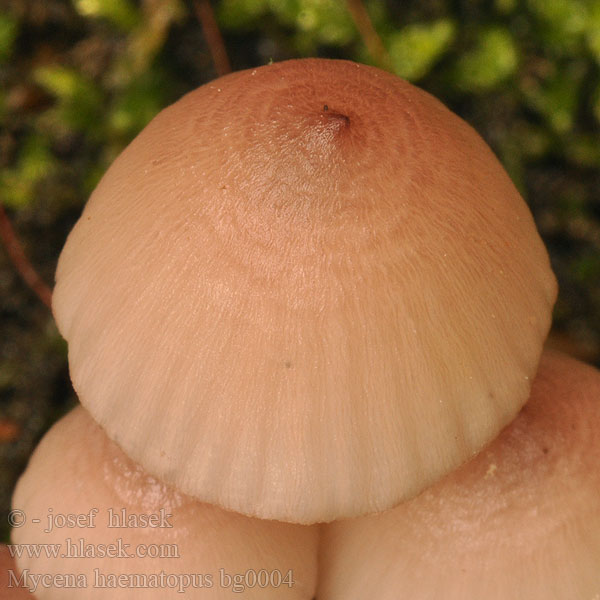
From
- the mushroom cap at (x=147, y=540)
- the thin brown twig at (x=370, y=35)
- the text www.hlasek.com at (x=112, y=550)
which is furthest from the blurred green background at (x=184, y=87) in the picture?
the text www.hlasek.com at (x=112, y=550)

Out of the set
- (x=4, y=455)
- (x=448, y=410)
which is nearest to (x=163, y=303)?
(x=448, y=410)

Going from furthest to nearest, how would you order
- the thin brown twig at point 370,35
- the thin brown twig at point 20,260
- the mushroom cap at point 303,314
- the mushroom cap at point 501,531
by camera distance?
the thin brown twig at point 20,260 → the thin brown twig at point 370,35 → the mushroom cap at point 501,531 → the mushroom cap at point 303,314

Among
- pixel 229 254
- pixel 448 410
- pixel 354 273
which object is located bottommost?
pixel 448 410

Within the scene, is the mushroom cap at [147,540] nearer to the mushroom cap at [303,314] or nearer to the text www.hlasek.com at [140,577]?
the text www.hlasek.com at [140,577]

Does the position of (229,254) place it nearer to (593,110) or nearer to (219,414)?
(219,414)

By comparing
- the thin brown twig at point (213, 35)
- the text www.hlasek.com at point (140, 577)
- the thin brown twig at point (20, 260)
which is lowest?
the text www.hlasek.com at point (140, 577)

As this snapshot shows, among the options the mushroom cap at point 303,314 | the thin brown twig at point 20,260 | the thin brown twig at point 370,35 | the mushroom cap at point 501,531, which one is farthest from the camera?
the thin brown twig at point 20,260
